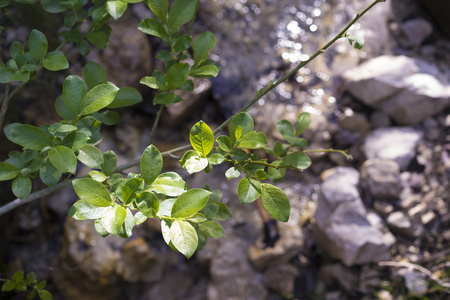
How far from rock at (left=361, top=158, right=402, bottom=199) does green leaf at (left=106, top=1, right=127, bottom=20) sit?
2.01 meters

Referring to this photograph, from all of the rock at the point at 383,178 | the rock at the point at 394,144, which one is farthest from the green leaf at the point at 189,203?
the rock at the point at 394,144

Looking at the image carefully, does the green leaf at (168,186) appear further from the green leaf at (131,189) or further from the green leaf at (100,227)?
the green leaf at (100,227)

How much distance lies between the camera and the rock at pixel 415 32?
2.92 m

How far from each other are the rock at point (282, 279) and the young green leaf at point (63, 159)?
75.5 inches

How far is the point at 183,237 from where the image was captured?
0.74m

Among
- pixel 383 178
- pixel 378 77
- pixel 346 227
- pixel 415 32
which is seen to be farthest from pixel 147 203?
pixel 415 32

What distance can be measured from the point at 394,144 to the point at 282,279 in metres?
1.25

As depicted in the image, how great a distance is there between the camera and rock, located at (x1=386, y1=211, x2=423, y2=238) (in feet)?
7.48

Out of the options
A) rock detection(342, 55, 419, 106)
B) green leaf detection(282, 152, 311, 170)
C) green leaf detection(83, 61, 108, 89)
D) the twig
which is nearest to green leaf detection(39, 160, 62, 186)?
green leaf detection(83, 61, 108, 89)

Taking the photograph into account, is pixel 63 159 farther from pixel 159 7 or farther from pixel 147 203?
pixel 159 7

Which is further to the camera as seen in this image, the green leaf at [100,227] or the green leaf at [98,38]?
the green leaf at [98,38]

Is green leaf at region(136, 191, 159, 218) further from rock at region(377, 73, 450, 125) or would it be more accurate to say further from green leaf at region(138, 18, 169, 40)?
rock at region(377, 73, 450, 125)

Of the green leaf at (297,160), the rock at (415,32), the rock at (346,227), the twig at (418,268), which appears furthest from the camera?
the rock at (415,32)

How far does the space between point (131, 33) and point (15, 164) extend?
202cm
